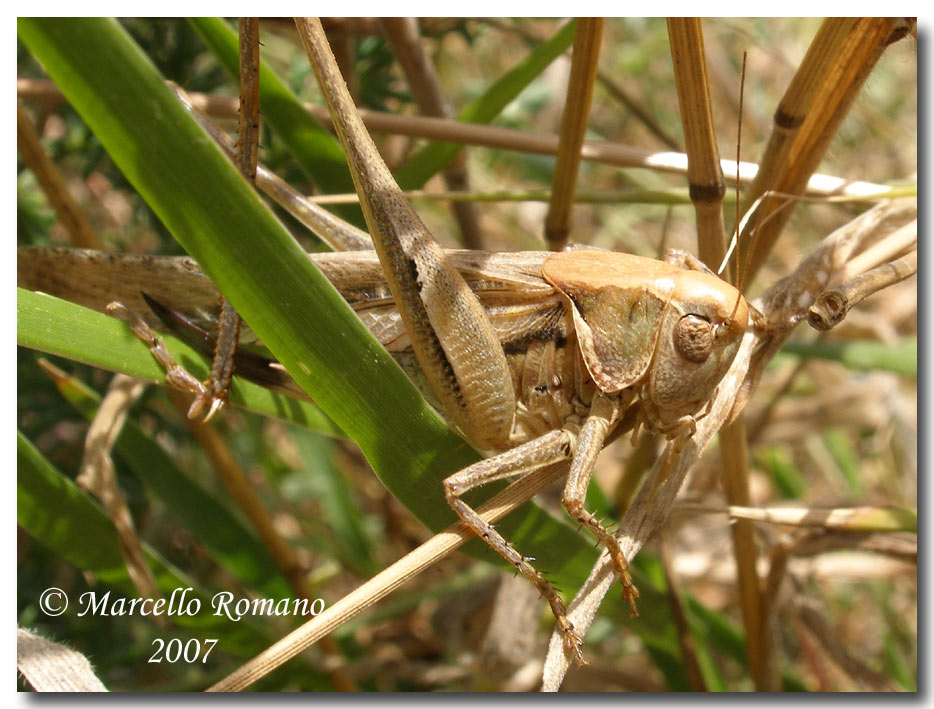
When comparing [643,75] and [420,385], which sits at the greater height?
[643,75]

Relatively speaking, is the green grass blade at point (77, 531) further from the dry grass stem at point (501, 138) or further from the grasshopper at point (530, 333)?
the dry grass stem at point (501, 138)

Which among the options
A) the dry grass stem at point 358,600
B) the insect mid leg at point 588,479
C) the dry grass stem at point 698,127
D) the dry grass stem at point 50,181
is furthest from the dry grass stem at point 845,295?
the dry grass stem at point 50,181

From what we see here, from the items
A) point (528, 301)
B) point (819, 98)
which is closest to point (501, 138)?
point (528, 301)

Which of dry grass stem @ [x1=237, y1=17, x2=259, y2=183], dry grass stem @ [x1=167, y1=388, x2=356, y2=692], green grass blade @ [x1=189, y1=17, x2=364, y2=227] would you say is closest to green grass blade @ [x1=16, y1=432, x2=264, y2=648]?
dry grass stem @ [x1=167, y1=388, x2=356, y2=692]

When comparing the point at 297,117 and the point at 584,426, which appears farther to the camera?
the point at 297,117

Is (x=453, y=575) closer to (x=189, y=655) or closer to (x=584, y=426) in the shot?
(x=189, y=655)

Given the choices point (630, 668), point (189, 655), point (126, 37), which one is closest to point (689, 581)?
point (630, 668)
